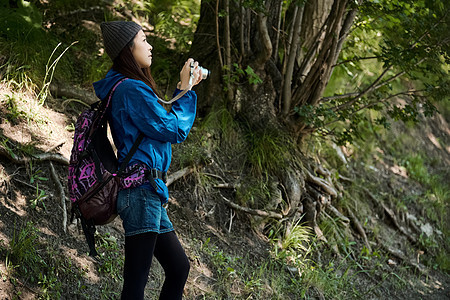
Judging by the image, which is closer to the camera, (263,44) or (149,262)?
(149,262)

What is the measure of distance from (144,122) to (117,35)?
1.76 ft

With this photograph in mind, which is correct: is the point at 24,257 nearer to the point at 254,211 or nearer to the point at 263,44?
the point at 254,211

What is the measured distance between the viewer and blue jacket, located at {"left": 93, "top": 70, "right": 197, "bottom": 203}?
2686 millimetres

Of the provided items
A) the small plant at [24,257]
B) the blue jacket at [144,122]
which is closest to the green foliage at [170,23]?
the small plant at [24,257]

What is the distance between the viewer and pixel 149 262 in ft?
8.99

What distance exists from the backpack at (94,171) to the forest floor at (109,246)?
1.07 metres

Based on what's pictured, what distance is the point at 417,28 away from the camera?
542 cm

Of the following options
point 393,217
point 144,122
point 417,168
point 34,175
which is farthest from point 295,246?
point 417,168

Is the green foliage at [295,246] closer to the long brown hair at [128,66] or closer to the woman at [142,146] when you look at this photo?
the woman at [142,146]

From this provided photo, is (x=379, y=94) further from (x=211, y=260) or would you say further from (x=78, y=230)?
(x=78, y=230)

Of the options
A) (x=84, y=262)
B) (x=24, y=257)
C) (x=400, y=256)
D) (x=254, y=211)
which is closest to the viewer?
(x=24, y=257)

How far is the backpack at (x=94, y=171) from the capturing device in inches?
108

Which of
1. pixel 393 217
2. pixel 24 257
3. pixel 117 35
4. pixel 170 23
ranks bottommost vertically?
pixel 393 217

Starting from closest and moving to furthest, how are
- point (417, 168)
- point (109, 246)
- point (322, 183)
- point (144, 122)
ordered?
point (144, 122)
point (109, 246)
point (322, 183)
point (417, 168)
